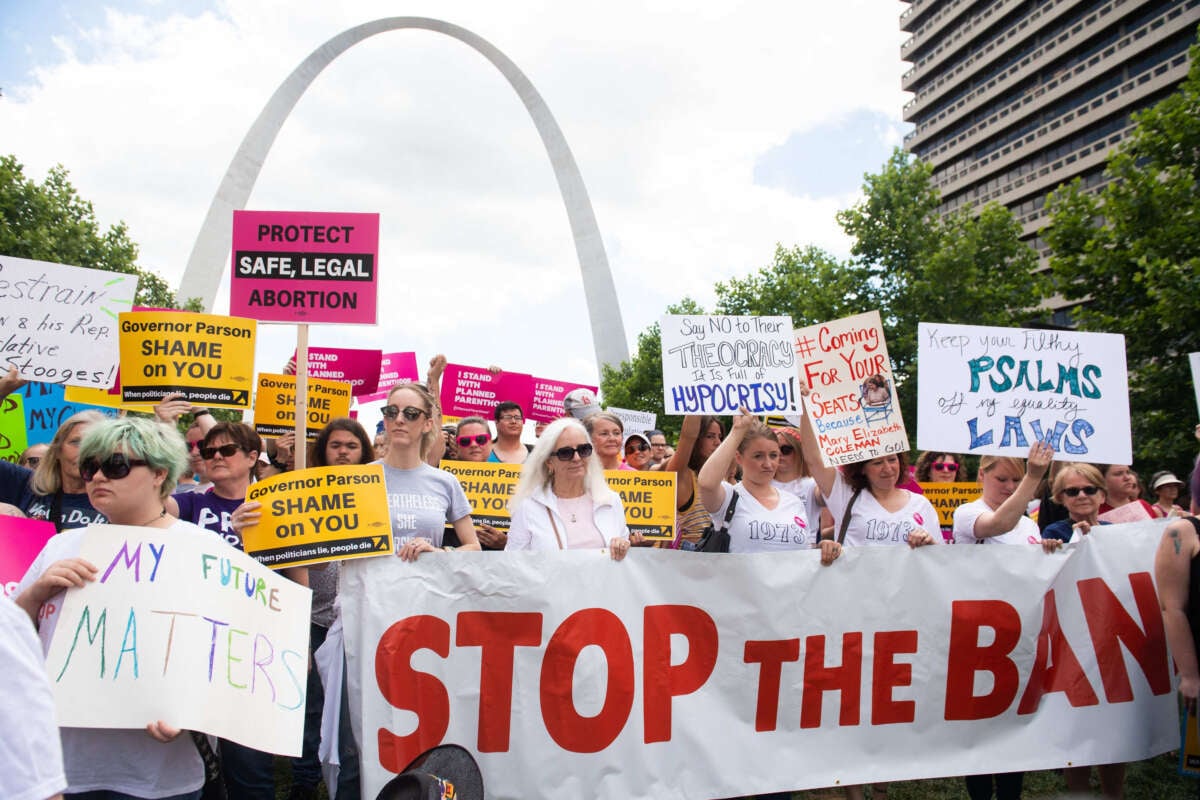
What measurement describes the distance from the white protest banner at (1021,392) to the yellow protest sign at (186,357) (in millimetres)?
4465

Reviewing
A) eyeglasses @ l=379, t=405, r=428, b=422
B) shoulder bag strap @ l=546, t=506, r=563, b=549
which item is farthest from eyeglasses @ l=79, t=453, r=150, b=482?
shoulder bag strap @ l=546, t=506, r=563, b=549

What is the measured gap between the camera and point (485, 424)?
21.3ft

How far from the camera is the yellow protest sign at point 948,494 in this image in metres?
7.14

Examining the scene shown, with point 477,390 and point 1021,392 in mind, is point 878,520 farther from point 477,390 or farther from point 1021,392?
point 477,390

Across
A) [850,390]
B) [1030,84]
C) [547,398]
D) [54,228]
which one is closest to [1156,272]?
[547,398]

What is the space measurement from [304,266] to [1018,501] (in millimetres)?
4506

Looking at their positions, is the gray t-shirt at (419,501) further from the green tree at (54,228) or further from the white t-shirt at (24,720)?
the green tree at (54,228)

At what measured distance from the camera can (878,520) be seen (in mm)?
4793

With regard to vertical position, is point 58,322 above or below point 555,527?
above

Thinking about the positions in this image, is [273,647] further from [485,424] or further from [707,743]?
[485,424]

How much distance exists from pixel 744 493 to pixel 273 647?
2569 mm

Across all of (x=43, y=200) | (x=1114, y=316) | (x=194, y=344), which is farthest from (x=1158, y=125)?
(x=43, y=200)

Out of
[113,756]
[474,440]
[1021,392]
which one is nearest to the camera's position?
[113,756]

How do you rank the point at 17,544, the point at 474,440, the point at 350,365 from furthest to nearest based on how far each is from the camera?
the point at 350,365, the point at 474,440, the point at 17,544
